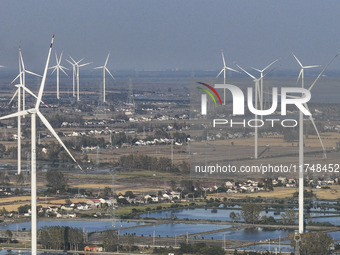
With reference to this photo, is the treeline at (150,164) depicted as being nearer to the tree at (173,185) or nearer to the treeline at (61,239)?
the tree at (173,185)

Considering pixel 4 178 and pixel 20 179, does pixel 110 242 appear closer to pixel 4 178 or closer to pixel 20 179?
pixel 20 179

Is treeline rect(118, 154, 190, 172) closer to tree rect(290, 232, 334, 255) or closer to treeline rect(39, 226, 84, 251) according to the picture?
treeline rect(39, 226, 84, 251)

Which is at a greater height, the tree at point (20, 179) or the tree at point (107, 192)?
the tree at point (20, 179)

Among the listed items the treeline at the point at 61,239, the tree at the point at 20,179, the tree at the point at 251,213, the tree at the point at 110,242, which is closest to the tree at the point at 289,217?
the tree at the point at 251,213

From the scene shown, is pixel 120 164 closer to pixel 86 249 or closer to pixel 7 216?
pixel 7 216

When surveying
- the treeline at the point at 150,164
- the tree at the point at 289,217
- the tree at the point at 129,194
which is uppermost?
the treeline at the point at 150,164

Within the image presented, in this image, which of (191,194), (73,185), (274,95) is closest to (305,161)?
(274,95)

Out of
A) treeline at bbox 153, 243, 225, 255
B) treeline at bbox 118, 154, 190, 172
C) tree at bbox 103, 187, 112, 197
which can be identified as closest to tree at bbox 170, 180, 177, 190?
tree at bbox 103, 187, 112, 197
